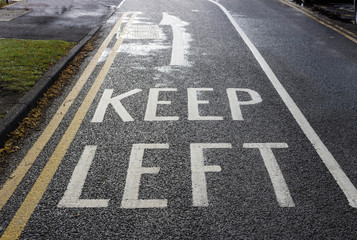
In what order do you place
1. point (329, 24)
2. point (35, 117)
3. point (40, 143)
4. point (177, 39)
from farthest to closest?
point (329, 24), point (177, 39), point (35, 117), point (40, 143)

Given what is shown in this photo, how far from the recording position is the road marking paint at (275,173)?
143 inches

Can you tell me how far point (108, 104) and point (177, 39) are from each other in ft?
15.1

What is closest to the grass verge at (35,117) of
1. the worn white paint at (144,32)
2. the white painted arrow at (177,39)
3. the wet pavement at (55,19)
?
the white painted arrow at (177,39)

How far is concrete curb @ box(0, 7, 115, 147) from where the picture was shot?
15.6 ft

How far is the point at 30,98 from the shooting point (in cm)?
554

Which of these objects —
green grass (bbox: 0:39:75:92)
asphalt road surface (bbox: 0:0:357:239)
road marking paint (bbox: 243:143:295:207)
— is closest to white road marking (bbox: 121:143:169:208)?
asphalt road surface (bbox: 0:0:357:239)

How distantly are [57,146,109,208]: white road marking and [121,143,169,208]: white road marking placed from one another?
22 centimetres

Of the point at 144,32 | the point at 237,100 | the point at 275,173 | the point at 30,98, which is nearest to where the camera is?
the point at 275,173

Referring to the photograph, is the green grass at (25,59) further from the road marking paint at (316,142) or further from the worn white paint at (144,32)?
the road marking paint at (316,142)

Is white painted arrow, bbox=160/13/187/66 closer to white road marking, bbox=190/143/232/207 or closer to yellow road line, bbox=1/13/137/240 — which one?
yellow road line, bbox=1/13/137/240

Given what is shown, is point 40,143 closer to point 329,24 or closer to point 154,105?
point 154,105

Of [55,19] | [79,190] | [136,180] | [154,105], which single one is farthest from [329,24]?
[79,190]

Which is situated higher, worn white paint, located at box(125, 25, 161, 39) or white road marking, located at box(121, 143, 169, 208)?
white road marking, located at box(121, 143, 169, 208)

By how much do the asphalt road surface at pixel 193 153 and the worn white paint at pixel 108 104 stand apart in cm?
2
